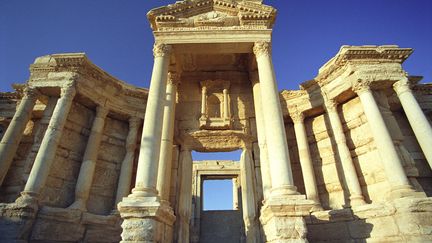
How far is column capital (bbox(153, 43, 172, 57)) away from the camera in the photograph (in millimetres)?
9796

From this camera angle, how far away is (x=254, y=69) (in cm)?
1167

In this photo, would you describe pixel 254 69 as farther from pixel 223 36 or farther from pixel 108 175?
pixel 108 175

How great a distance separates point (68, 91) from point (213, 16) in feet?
21.9

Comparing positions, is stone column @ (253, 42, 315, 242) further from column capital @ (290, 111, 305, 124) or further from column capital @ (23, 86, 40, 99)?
column capital @ (23, 86, 40, 99)

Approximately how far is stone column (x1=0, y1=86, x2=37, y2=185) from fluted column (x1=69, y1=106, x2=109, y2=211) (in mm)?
2364

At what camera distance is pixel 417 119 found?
30.7 feet

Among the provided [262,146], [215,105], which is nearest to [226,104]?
[215,105]

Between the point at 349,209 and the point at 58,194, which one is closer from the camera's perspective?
the point at 349,209

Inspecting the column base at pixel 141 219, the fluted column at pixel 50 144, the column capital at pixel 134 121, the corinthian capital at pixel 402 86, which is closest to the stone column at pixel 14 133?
the fluted column at pixel 50 144

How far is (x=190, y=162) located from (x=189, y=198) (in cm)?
153

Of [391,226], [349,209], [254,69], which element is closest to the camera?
[391,226]

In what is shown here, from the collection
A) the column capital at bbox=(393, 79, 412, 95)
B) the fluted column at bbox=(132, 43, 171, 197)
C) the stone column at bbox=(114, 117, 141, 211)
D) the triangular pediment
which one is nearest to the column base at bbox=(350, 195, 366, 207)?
the column capital at bbox=(393, 79, 412, 95)

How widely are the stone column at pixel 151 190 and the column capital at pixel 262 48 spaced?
3482 mm

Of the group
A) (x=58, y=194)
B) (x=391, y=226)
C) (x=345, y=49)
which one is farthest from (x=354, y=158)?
(x=58, y=194)
